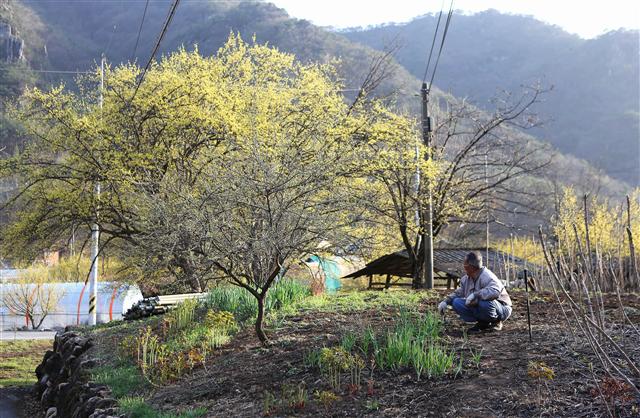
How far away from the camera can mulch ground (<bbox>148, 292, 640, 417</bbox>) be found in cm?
525

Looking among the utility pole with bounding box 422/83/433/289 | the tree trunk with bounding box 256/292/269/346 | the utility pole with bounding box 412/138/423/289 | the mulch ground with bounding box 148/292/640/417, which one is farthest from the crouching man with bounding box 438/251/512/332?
the utility pole with bounding box 412/138/423/289

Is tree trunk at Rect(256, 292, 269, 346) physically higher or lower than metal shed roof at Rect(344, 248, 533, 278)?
lower

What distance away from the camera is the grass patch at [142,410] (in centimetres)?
644

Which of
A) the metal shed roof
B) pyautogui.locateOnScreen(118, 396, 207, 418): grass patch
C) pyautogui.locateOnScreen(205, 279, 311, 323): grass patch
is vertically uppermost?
the metal shed roof

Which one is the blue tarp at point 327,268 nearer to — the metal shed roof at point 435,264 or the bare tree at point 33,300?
the metal shed roof at point 435,264

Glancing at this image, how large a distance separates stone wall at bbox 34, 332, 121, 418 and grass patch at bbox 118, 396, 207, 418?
0.41 ft

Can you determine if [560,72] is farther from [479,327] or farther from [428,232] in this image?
[479,327]

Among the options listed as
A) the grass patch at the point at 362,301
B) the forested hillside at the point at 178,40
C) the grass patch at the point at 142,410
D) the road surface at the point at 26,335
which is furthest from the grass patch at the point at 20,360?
the forested hillside at the point at 178,40

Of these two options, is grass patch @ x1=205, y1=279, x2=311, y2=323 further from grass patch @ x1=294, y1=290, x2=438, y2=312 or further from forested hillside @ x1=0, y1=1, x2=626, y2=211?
forested hillside @ x1=0, y1=1, x2=626, y2=211

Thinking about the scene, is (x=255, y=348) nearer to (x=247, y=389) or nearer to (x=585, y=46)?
(x=247, y=389)

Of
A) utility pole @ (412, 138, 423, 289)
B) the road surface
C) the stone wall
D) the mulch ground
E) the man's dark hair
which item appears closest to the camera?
the mulch ground

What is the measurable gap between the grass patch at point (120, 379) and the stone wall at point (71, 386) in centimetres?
11

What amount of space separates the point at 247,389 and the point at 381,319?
8.11 ft

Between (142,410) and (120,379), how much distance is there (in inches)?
74.2
